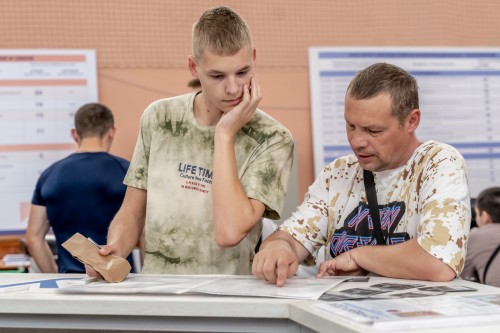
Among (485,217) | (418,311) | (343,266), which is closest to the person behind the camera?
(418,311)

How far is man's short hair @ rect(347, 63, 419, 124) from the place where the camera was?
6.70ft

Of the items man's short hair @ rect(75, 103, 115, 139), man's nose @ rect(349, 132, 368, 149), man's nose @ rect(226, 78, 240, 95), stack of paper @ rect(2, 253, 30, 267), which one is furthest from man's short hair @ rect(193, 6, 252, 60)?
stack of paper @ rect(2, 253, 30, 267)

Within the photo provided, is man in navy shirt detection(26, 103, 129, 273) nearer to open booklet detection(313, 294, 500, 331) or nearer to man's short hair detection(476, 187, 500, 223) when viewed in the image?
man's short hair detection(476, 187, 500, 223)

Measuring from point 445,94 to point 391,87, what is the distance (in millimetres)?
3535

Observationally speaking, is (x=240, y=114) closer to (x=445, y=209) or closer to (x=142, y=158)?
(x=142, y=158)

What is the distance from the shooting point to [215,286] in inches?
67.2

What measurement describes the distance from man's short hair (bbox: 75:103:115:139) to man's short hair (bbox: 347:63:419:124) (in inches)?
76.1

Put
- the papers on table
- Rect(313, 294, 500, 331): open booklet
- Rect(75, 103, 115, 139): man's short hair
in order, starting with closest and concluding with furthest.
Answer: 1. Rect(313, 294, 500, 331): open booklet
2. the papers on table
3. Rect(75, 103, 115, 139): man's short hair

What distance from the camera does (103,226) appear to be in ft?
11.6

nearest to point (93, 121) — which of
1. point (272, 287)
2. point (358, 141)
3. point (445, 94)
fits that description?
point (358, 141)

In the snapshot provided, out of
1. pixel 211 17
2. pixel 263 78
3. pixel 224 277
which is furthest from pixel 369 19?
pixel 224 277

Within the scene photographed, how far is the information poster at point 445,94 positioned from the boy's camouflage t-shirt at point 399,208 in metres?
3.00

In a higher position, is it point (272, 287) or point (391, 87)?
point (391, 87)

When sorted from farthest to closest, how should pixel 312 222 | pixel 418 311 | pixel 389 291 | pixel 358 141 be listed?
pixel 312 222 → pixel 358 141 → pixel 389 291 → pixel 418 311
